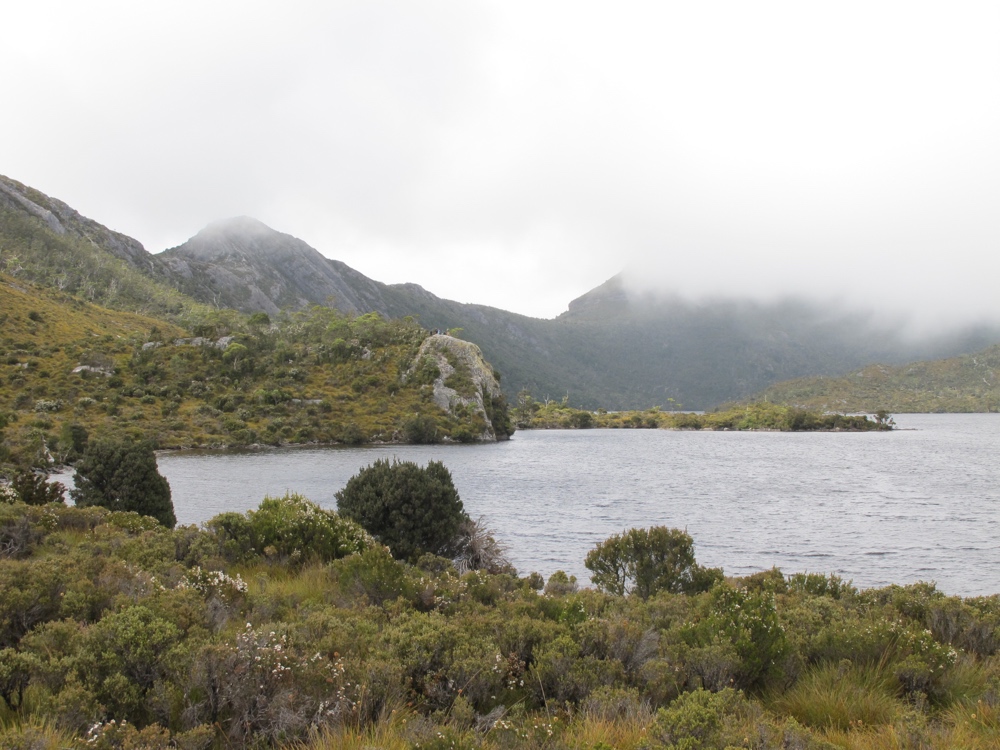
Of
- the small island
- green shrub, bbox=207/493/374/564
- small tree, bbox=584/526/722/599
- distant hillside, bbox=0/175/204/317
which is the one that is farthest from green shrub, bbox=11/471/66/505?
the small island

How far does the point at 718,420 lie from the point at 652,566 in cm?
14163

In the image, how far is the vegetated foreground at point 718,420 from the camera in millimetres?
130375

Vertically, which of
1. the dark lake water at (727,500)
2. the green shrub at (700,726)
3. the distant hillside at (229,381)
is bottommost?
the dark lake water at (727,500)

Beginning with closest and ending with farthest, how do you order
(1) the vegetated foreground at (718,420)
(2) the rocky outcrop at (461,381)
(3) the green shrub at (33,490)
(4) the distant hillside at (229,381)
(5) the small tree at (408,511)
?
(3) the green shrub at (33,490) → (5) the small tree at (408,511) → (4) the distant hillside at (229,381) → (2) the rocky outcrop at (461,381) → (1) the vegetated foreground at (718,420)

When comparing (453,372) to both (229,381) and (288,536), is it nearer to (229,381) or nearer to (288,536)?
(229,381)

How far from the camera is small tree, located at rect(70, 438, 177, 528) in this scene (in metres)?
20.7

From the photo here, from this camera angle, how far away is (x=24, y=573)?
720 cm

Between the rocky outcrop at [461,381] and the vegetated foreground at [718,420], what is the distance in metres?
48.0

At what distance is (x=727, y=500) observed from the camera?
38281 mm

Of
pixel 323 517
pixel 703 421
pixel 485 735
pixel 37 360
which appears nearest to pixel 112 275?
pixel 37 360

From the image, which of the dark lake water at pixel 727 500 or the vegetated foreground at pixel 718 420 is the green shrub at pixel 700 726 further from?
the vegetated foreground at pixel 718 420

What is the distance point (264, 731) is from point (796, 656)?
615 cm

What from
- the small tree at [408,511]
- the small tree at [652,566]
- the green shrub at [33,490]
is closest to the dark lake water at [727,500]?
the small tree at [652,566]

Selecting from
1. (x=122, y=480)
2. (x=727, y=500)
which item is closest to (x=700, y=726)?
(x=122, y=480)
